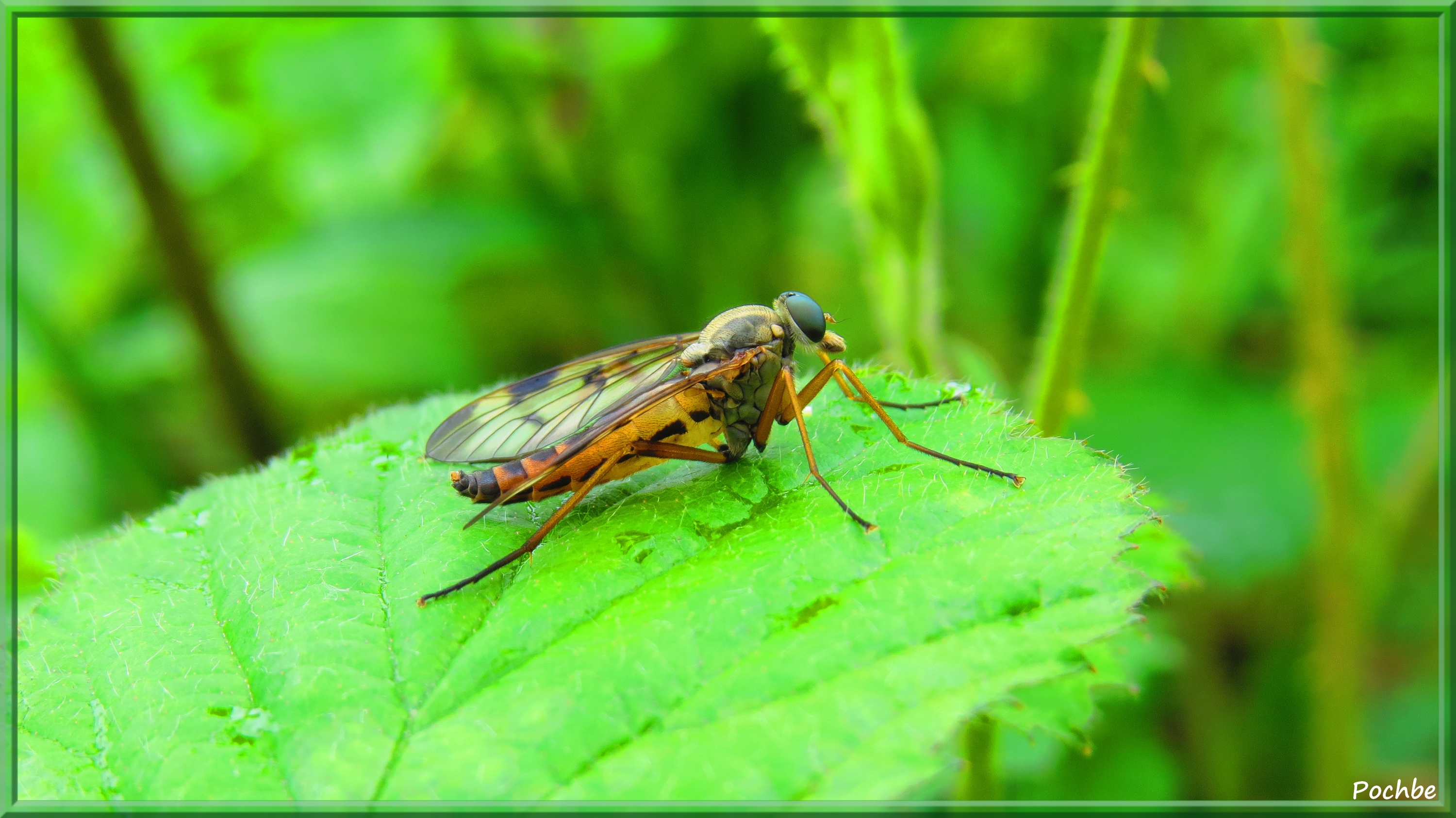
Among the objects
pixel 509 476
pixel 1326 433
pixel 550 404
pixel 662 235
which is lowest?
pixel 1326 433

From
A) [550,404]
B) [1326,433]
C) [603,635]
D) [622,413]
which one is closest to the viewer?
[603,635]

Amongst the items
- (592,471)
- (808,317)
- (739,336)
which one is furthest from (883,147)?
(592,471)

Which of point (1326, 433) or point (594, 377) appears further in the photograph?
point (1326, 433)

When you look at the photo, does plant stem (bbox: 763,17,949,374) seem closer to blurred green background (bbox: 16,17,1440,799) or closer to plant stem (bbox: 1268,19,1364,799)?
plant stem (bbox: 1268,19,1364,799)

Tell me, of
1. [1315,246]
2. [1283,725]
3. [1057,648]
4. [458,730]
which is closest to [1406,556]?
[1283,725]

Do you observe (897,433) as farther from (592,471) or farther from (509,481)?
(509,481)

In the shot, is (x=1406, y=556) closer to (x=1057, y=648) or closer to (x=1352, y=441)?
(x=1352, y=441)
